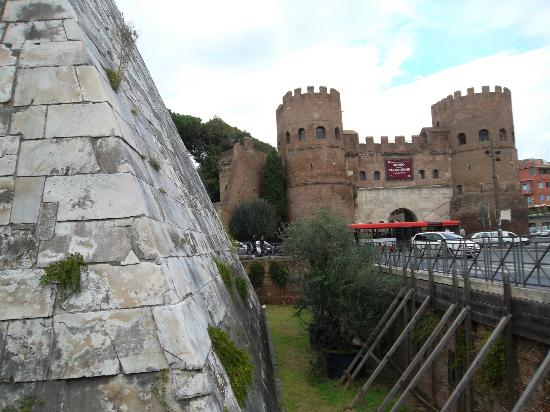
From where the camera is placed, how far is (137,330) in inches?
91.7

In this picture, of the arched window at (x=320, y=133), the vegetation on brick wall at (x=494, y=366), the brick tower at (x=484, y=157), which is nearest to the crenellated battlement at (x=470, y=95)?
the brick tower at (x=484, y=157)

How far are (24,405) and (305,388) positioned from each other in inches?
369

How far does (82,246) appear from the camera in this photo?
2.50 metres

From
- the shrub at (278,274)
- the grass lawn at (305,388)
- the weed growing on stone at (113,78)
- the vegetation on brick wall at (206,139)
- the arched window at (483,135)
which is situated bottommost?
the grass lawn at (305,388)

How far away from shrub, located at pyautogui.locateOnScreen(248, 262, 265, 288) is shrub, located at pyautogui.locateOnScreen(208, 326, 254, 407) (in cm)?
1953

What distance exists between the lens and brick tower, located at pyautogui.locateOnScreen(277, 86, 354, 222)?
3538 centimetres

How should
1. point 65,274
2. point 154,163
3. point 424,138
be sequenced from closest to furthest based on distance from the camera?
1. point 65,274
2. point 154,163
3. point 424,138

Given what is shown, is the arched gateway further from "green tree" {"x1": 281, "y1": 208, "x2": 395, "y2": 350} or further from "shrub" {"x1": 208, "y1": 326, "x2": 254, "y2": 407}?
"shrub" {"x1": 208, "y1": 326, "x2": 254, "y2": 407}

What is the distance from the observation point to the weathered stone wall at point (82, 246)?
227 cm

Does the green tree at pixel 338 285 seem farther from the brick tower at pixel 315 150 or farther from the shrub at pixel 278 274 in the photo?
the brick tower at pixel 315 150

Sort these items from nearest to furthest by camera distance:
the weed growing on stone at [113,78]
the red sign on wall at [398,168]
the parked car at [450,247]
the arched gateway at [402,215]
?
the weed growing on stone at [113,78] < the parked car at [450,247] < the red sign on wall at [398,168] < the arched gateway at [402,215]

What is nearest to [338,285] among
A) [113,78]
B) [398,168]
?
[113,78]

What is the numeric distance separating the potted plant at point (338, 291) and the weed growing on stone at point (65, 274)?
9576 mm

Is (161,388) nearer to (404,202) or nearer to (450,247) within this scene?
(450,247)
